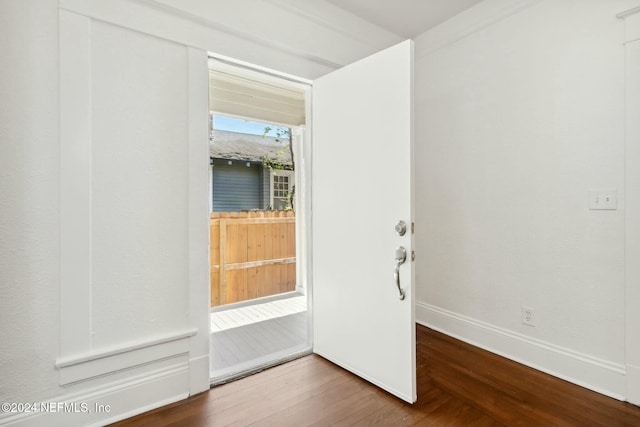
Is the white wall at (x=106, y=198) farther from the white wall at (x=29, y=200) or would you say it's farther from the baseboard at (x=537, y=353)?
the baseboard at (x=537, y=353)

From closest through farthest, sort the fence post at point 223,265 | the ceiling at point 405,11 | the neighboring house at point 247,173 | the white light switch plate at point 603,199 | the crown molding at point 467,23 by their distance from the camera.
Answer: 1. the white light switch plate at point 603,199
2. the crown molding at point 467,23
3. the ceiling at point 405,11
4. the fence post at point 223,265
5. the neighboring house at point 247,173

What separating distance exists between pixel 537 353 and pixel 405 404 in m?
1.09

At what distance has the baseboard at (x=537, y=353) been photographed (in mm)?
1910

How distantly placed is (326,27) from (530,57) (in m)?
1.47

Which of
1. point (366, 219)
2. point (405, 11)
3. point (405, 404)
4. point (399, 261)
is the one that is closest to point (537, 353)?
point (405, 404)

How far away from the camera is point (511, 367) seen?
223 centimetres

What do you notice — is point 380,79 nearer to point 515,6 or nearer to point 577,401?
point 515,6

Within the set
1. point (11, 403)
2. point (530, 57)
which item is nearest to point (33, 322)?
point (11, 403)

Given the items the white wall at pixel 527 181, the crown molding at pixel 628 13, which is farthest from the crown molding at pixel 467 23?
the crown molding at pixel 628 13

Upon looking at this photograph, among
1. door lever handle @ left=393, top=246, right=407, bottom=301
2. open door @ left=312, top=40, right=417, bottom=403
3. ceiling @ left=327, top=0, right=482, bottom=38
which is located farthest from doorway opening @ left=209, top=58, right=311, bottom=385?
door lever handle @ left=393, top=246, right=407, bottom=301

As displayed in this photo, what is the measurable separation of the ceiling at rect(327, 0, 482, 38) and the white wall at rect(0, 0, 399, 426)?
0.88m

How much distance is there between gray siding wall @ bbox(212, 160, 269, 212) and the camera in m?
5.45

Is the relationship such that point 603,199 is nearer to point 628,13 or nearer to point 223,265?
point 628,13

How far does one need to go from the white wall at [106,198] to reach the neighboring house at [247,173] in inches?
134
